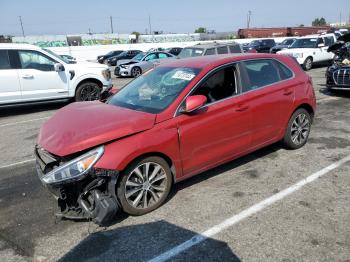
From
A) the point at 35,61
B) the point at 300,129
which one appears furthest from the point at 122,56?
the point at 300,129

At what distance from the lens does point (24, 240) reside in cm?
362

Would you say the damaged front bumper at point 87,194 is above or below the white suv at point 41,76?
below

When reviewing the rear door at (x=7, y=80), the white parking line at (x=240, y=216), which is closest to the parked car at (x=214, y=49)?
the rear door at (x=7, y=80)

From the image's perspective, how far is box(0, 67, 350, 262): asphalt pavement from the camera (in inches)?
130

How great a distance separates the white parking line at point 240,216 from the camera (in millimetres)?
3318

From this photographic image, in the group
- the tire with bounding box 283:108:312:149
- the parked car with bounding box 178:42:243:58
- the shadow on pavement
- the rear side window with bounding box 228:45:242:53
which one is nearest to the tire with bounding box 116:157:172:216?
the shadow on pavement

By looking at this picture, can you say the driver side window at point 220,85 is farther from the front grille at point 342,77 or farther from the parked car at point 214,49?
the parked car at point 214,49

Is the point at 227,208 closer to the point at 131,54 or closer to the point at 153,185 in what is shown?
the point at 153,185

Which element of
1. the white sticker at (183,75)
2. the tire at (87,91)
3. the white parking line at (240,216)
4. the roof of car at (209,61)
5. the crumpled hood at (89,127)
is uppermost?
the roof of car at (209,61)

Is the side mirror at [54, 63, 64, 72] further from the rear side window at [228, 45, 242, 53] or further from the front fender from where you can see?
the rear side window at [228, 45, 242, 53]

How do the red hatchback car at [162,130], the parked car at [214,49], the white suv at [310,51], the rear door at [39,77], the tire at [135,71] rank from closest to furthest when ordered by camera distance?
1. the red hatchback car at [162,130]
2. the rear door at [39,77]
3. the parked car at [214,49]
4. the white suv at [310,51]
5. the tire at [135,71]

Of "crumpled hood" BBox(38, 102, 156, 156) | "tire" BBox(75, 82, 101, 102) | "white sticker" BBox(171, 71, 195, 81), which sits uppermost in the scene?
"white sticker" BBox(171, 71, 195, 81)

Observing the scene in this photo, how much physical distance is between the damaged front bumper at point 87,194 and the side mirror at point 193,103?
44.0 inches

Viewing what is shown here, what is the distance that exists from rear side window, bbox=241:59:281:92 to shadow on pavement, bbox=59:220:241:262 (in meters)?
2.26
